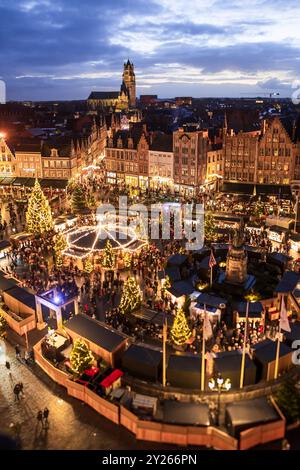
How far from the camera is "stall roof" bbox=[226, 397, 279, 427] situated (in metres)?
21.4

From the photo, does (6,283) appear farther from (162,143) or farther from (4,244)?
(162,143)

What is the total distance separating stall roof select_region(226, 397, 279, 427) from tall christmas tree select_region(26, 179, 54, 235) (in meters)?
35.2

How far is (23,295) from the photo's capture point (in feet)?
114

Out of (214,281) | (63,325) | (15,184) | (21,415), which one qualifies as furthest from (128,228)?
(15,184)

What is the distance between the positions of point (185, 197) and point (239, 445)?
190ft

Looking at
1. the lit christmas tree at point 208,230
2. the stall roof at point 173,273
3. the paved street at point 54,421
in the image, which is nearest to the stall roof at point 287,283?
the stall roof at point 173,273

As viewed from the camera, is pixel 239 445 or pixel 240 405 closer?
pixel 239 445

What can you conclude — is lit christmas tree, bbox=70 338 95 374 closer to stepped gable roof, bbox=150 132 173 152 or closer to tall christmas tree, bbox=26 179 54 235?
tall christmas tree, bbox=26 179 54 235

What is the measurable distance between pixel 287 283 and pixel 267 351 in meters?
11.2

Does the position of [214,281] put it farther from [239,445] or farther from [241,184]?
[241,184]

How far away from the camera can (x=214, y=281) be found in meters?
39.0

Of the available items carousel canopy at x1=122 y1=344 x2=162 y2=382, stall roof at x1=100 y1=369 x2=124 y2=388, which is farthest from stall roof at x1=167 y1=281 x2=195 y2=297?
stall roof at x1=100 y1=369 x2=124 y2=388

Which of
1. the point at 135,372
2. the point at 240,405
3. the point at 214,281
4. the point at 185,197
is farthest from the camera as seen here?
the point at 185,197
